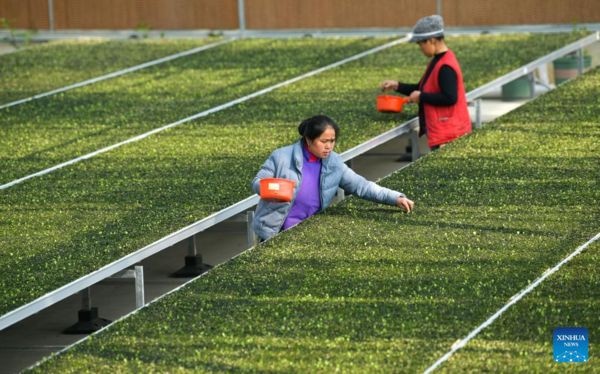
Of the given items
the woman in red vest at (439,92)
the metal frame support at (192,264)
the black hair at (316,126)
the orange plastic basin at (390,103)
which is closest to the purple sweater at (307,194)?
the black hair at (316,126)

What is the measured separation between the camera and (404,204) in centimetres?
585

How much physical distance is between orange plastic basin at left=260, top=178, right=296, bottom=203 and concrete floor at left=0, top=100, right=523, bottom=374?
1597 mm

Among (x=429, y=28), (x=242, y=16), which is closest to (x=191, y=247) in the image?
(x=429, y=28)

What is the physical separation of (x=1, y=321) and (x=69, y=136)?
4072 millimetres

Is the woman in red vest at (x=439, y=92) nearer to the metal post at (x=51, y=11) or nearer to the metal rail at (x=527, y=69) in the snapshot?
the metal rail at (x=527, y=69)

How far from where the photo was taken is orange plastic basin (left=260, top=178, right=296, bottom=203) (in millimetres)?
5508

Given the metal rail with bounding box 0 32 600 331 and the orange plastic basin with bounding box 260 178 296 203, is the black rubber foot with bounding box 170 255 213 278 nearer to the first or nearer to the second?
the metal rail with bounding box 0 32 600 331

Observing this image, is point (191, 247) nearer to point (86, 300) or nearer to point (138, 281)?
point (86, 300)

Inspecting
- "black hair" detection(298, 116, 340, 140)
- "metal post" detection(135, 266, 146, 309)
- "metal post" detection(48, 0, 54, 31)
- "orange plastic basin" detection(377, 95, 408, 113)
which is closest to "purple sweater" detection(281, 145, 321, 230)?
"black hair" detection(298, 116, 340, 140)

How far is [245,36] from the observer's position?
1428 cm

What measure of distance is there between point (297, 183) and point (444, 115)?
2.09 meters

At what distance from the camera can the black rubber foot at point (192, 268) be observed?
726 centimetres

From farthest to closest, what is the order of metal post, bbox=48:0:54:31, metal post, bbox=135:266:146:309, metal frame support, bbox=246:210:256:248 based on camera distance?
metal post, bbox=48:0:54:31, metal frame support, bbox=246:210:256:248, metal post, bbox=135:266:146:309

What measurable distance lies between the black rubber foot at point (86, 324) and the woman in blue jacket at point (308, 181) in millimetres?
1234
